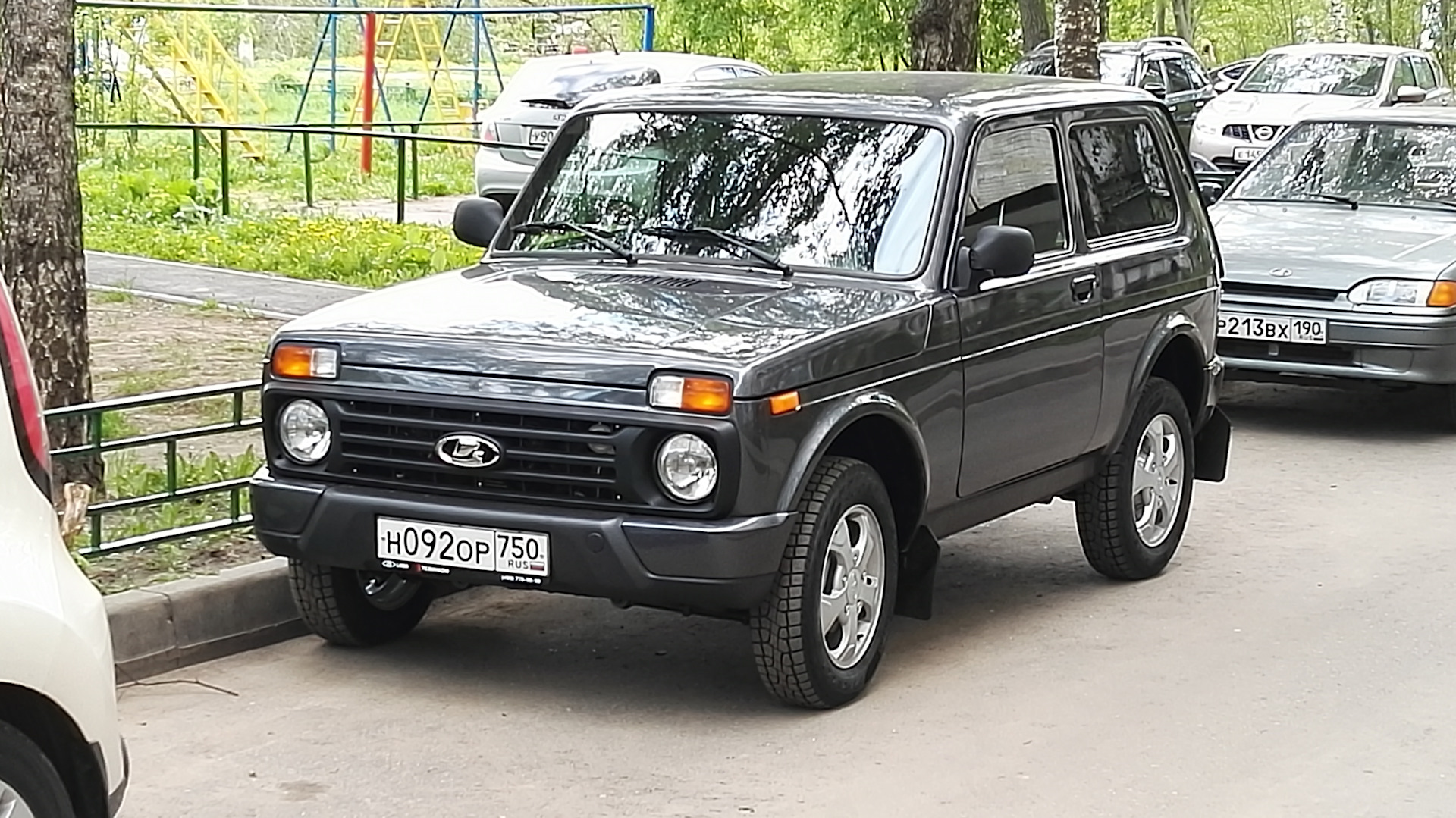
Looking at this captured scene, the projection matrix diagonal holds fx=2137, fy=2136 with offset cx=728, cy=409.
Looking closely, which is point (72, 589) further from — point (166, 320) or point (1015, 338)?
point (166, 320)

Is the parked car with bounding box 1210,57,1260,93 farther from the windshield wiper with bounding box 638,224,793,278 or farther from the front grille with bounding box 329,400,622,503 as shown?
the front grille with bounding box 329,400,622,503

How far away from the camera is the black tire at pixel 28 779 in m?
3.68

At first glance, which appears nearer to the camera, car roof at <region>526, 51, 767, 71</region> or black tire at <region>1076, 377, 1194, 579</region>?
black tire at <region>1076, 377, 1194, 579</region>

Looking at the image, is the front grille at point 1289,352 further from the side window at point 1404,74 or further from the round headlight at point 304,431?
the side window at point 1404,74

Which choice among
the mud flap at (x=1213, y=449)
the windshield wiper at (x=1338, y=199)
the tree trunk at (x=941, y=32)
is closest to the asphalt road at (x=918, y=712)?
the mud flap at (x=1213, y=449)

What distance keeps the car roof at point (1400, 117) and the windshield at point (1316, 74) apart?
45.8ft

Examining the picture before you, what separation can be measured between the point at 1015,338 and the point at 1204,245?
1.78 meters

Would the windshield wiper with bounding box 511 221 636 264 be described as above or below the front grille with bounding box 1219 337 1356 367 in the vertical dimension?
above

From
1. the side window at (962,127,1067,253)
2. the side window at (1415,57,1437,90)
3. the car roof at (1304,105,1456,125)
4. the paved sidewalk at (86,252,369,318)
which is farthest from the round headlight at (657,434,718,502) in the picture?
the side window at (1415,57,1437,90)

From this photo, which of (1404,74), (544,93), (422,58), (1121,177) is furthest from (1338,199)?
(422,58)

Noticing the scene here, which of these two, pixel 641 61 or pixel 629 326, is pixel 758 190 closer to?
pixel 629 326

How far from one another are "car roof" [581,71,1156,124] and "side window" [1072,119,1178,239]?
16cm

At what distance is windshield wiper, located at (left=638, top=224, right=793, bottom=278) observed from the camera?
6.69m

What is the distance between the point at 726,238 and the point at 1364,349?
5.30 meters
